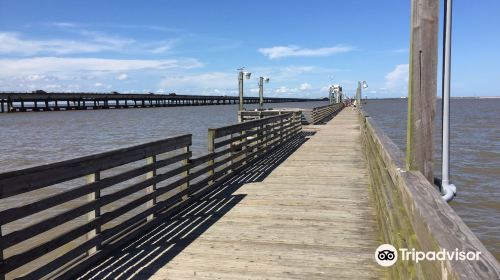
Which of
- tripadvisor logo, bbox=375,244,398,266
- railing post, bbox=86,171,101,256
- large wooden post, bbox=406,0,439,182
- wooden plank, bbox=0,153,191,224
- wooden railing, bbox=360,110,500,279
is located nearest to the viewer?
wooden railing, bbox=360,110,500,279

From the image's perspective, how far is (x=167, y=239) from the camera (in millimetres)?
4957

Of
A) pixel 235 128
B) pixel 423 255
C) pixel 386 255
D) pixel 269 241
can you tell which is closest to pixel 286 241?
pixel 269 241

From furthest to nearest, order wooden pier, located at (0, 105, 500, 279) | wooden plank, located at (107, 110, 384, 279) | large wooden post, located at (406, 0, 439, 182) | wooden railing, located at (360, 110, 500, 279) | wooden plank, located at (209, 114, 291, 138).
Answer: wooden plank, located at (209, 114, 291, 138) < wooden plank, located at (107, 110, 384, 279) < large wooden post, located at (406, 0, 439, 182) < wooden pier, located at (0, 105, 500, 279) < wooden railing, located at (360, 110, 500, 279)

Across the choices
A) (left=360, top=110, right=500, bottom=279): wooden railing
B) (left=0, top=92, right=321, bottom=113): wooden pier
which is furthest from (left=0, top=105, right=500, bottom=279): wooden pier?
(left=0, top=92, right=321, bottom=113): wooden pier

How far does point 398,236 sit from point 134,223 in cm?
336

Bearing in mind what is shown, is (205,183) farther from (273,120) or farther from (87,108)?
(87,108)

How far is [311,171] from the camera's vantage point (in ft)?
31.7

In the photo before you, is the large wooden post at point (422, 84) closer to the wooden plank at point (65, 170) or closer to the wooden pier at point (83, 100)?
the wooden plank at point (65, 170)

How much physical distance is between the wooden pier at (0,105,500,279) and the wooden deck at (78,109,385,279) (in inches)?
0.5

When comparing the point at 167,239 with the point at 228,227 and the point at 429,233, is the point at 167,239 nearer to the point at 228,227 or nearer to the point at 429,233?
the point at 228,227

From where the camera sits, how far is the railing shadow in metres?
4.04

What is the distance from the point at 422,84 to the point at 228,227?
3.21 meters

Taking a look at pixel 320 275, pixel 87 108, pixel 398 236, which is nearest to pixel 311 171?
pixel 320 275

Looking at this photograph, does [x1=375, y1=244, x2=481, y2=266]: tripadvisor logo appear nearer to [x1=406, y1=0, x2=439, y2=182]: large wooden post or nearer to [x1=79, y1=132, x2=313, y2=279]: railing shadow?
[x1=406, y1=0, x2=439, y2=182]: large wooden post
